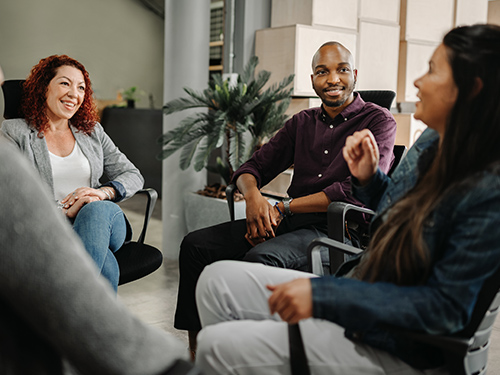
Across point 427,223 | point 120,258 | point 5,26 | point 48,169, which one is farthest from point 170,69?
point 5,26

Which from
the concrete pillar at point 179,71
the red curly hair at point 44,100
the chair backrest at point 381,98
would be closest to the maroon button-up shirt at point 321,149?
the chair backrest at point 381,98

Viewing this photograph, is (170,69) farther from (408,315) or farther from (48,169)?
(408,315)

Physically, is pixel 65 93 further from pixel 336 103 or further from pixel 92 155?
pixel 336 103

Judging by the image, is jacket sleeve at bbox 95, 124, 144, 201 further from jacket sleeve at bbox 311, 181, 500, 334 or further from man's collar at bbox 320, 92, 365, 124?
jacket sleeve at bbox 311, 181, 500, 334

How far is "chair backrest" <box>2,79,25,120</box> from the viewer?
2451mm

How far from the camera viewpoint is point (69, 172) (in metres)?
2.40

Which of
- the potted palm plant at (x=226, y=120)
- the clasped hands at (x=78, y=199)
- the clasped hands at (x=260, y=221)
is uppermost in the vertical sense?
the potted palm plant at (x=226, y=120)

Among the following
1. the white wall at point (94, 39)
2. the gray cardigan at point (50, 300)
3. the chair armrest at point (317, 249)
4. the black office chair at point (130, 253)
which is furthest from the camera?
the white wall at point (94, 39)

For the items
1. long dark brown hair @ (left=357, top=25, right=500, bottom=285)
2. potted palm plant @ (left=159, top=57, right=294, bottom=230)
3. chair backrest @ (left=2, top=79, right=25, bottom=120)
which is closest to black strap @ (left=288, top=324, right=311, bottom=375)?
long dark brown hair @ (left=357, top=25, right=500, bottom=285)

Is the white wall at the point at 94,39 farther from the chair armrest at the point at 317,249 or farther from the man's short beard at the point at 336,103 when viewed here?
the chair armrest at the point at 317,249

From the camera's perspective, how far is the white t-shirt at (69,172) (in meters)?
2.38

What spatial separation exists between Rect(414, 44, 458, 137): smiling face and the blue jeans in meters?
1.28

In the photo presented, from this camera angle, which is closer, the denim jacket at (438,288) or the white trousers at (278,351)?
the denim jacket at (438,288)

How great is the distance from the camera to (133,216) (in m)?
5.23
